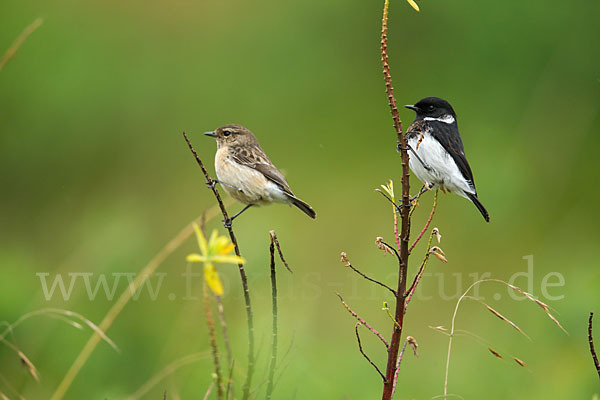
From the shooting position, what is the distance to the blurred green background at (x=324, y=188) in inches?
212

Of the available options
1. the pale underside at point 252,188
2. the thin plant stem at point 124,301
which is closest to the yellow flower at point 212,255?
the thin plant stem at point 124,301

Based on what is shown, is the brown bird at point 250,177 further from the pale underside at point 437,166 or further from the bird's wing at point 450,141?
the bird's wing at point 450,141

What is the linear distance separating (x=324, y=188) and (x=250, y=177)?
416 cm

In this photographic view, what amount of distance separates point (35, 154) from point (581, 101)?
5571 mm

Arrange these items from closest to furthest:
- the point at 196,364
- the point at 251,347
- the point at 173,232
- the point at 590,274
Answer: the point at 251,347
the point at 196,364
the point at 590,274
the point at 173,232

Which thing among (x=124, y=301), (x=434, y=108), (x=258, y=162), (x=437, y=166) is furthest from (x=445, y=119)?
(x=124, y=301)

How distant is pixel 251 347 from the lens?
2266mm

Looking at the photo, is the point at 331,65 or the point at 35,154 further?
the point at 331,65

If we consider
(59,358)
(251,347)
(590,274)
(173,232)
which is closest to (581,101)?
(590,274)

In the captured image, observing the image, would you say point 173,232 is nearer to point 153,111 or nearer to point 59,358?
point 153,111

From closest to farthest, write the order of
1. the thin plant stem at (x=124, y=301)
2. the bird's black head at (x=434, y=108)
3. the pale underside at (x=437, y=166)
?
the thin plant stem at (x=124, y=301) → the pale underside at (x=437, y=166) → the bird's black head at (x=434, y=108)

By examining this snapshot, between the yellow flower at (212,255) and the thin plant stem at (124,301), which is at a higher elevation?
the yellow flower at (212,255)

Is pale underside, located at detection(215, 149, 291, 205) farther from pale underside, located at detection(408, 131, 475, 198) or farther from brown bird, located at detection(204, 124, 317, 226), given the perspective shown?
pale underside, located at detection(408, 131, 475, 198)

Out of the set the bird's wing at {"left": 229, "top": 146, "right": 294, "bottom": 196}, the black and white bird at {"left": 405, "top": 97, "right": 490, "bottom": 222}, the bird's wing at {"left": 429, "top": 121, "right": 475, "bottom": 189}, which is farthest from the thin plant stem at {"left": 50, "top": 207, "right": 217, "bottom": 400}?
the bird's wing at {"left": 429, "top": 121, "right": 475, "bottom": 189}
